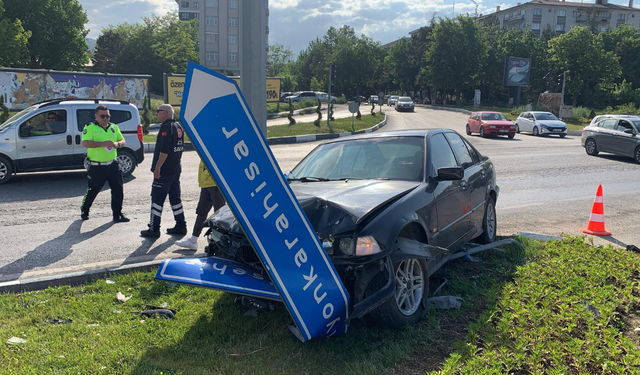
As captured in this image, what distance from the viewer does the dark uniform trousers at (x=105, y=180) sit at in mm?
7117

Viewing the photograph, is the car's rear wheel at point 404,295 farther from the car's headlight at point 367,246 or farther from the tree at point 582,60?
the tree at point 582,60

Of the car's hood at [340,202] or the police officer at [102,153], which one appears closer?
the car's hood at [340,202]

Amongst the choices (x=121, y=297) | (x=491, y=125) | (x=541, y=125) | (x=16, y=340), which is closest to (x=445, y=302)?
(x=121, y=297)

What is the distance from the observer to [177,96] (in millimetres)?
31656

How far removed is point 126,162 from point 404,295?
946 cm

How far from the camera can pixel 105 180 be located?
727 cm

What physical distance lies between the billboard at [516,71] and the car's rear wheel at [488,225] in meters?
50.5

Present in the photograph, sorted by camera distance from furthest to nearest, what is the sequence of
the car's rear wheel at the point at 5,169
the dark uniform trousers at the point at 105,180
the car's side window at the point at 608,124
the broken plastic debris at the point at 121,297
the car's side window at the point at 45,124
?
1. the car's side window at the point at 608,124
2. the car's side window at the point at 45,124
3. the car's rear wheel at the point at 5,169
4. the dark uniform trousers at the point at 105,180
5. the broken plastic debris at the point at 121,297

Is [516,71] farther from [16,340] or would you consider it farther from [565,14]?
[16,340]

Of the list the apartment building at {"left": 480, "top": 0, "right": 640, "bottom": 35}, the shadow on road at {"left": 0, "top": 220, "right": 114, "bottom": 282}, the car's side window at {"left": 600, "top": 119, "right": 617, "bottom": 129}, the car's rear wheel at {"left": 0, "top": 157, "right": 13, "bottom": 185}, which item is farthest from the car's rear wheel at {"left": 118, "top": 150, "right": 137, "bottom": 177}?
the apartment building at {"left": 480, "top": 0, "right": 640, "bottom": 35}

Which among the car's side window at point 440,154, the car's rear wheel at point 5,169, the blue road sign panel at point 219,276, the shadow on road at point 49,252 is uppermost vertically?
the car's side window at point 440,154

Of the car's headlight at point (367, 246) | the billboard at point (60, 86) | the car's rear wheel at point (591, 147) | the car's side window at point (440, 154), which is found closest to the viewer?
the car's headlight at point (367, 246)


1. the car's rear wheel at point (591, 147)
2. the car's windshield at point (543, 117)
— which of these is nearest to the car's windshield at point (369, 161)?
the car's rear wheel at point (591, 147)

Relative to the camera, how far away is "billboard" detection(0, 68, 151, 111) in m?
22.6
